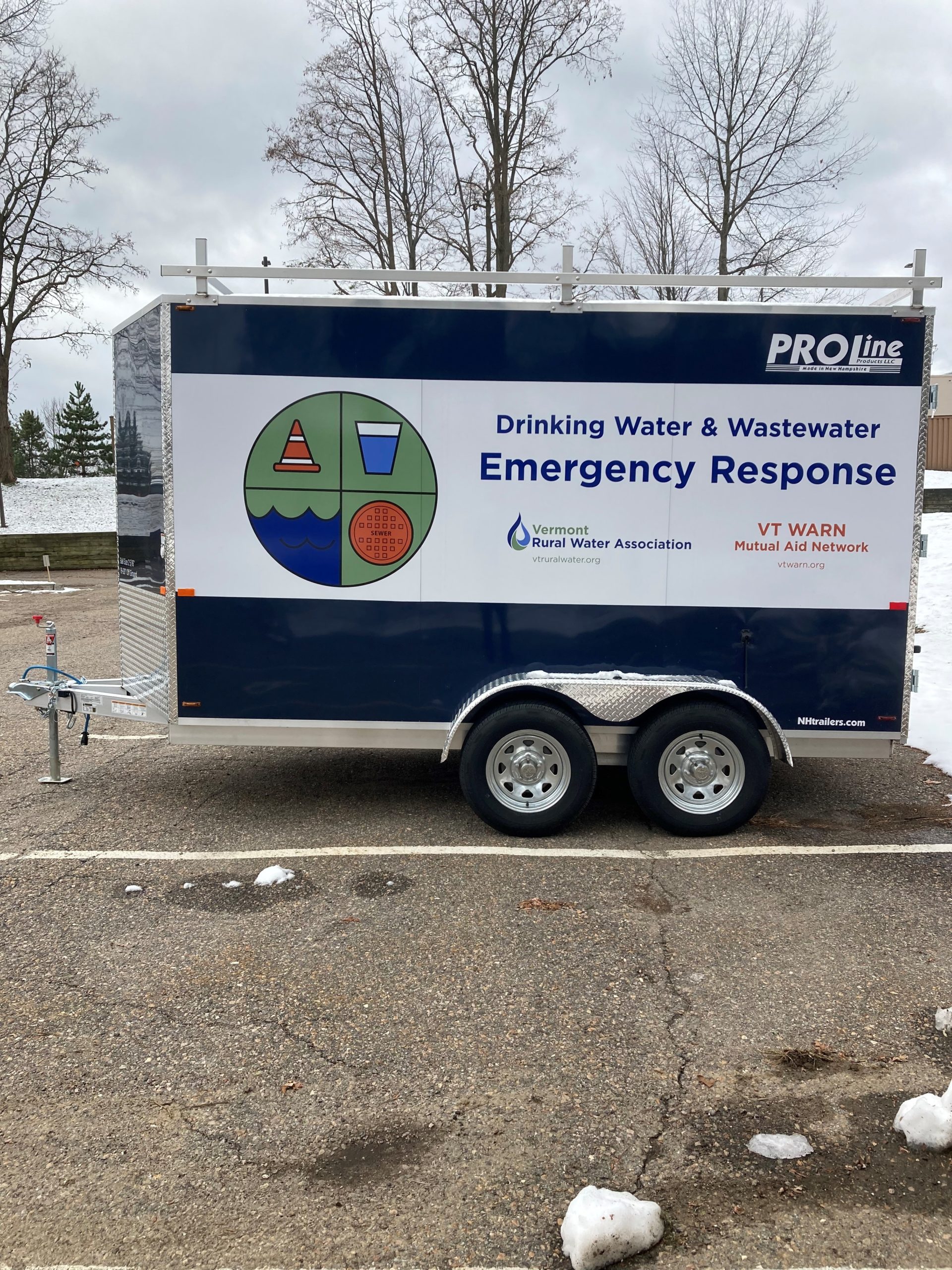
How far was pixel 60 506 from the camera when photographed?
31.1m

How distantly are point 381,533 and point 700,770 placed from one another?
2.34m

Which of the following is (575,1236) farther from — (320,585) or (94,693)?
(94,693)

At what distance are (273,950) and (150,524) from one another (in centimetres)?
281

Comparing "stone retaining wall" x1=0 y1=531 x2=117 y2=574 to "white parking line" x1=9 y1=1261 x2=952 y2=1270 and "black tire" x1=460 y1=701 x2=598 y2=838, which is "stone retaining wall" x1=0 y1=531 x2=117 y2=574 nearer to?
"black tire" x1=460 y1=701 x2=598 y2=838

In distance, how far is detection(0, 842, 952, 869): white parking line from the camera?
17.5ft

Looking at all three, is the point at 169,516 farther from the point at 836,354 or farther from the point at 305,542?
the point at 836,354

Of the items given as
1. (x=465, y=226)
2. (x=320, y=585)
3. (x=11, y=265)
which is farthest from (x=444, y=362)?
(x=11, y=265)

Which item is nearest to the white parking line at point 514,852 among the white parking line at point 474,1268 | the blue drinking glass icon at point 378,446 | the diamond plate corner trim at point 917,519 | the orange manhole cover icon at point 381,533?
the diamond plate corner trim at point 917,519

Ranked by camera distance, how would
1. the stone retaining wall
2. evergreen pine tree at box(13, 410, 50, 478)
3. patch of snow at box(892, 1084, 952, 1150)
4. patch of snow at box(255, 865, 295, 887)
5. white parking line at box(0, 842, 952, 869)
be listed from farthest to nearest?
evergreen pine tree at box(13, 410, 50, 478) < the stone retaining wall < white parking line at box(0, 842, 952, 869) < patch of snow at box(255, 865, 295, 887) < patch of snow at box(892, 1084, 952, 1150)

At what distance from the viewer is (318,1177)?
2.79m

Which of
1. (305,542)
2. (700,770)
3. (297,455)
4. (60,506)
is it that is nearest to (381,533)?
(305,542)

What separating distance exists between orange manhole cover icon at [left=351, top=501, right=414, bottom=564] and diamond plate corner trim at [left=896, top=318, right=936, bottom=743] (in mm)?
2888

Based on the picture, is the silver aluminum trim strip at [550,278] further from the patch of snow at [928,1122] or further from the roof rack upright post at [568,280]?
the patch of snow at [928,1122]

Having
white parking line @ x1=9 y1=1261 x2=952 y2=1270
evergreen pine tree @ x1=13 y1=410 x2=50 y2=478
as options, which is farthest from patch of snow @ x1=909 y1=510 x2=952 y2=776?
evergreen pine tree @ x1=13 y1=410 x2=50 y2=478
